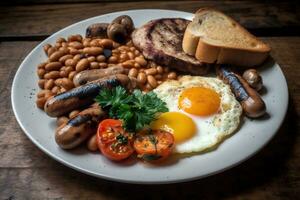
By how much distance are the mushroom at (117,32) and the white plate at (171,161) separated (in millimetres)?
484

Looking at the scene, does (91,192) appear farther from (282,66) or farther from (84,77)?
(282,66)

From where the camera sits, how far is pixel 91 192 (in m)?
1.63

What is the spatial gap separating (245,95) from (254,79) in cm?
14

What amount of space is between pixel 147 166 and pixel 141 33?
90cm

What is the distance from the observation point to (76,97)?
1.78 metres

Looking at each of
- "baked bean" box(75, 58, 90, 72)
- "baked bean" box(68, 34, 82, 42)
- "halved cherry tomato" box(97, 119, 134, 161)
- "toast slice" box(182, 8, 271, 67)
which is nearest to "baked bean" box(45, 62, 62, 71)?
"baked bean" box(75, 58, 90, 72)

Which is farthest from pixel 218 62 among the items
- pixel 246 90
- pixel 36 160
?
pixel 36 160

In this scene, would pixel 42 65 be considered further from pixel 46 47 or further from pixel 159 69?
pixel 159 69

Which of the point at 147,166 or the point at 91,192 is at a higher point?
the point at 147,166

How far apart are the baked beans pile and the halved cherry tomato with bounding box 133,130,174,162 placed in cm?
42

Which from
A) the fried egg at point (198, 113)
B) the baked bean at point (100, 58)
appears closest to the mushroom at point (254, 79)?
the fried egg at point (198, 113)

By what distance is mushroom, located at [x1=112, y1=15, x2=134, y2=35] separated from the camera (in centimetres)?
233

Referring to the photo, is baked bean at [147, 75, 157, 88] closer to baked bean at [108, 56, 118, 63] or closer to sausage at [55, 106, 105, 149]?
baked bean at [108, 56, 118, 63]

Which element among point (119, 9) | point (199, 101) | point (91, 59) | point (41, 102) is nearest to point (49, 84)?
point (41, 102)
